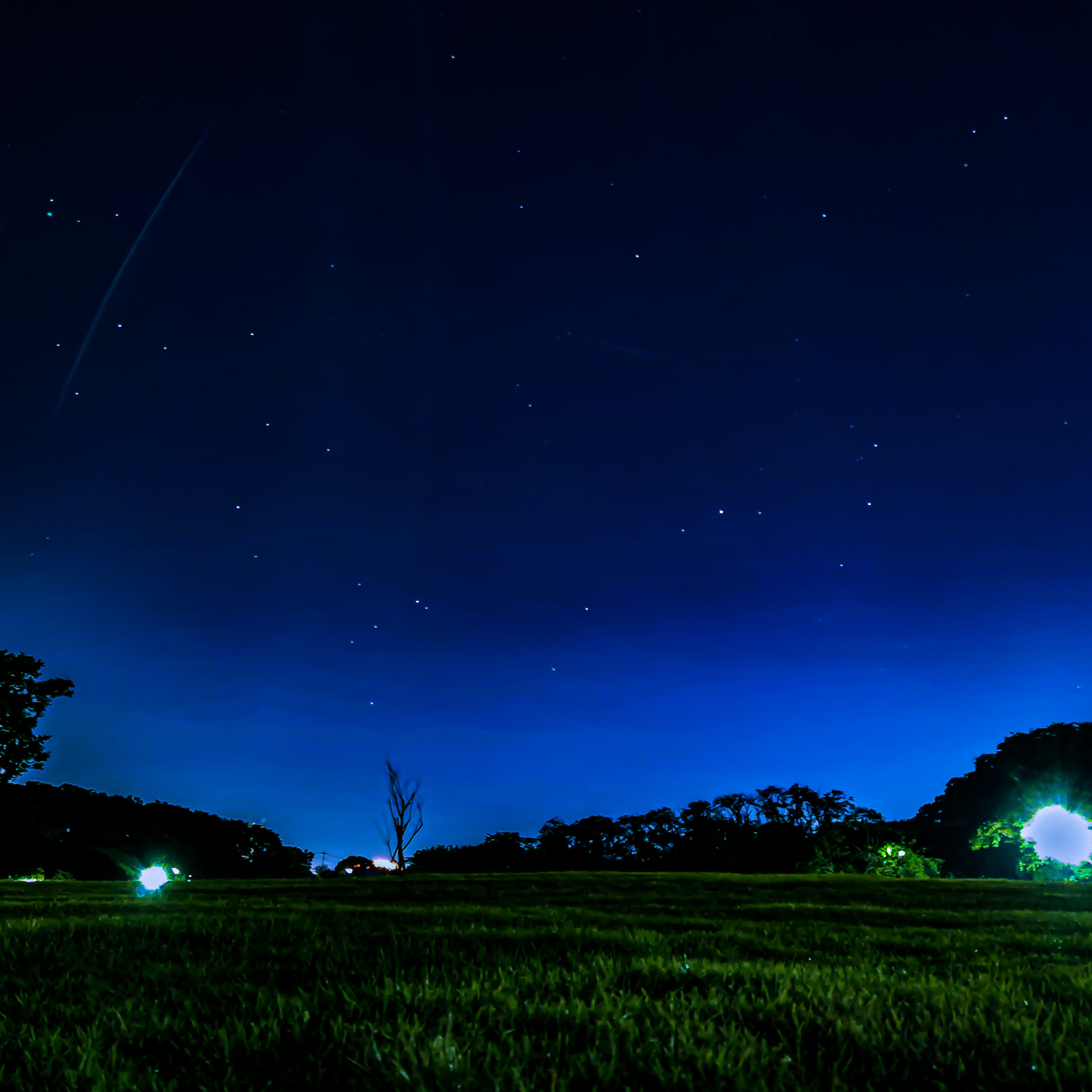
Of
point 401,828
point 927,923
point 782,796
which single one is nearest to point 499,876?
point 927,923

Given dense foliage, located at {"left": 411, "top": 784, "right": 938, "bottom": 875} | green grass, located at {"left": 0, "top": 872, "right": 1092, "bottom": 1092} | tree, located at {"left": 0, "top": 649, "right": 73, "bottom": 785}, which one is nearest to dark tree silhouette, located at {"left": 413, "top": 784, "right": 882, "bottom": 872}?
dense foliage, located at {"left": 411, "top": 784, "right": 938, "bottom": 875}

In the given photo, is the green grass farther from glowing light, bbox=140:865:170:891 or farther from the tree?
the tree

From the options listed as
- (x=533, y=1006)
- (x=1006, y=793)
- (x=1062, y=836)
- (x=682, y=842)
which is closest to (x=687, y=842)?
(x=682, y=842)

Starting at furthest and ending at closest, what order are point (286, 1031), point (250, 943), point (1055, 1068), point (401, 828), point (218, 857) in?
point (218, 857), point (401, 828), point (250, 943), point (286, 1031), point (1055, 1068)

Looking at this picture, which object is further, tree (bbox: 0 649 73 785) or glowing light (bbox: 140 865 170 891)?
tree (bbox: 0 649 73 785)

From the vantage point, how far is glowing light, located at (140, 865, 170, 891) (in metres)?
13.2

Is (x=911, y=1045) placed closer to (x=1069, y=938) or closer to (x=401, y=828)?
(x=1069, y=938)

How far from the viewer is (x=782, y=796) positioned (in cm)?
6600

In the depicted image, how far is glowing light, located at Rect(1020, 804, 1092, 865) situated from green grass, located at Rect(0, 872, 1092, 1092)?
17.4m

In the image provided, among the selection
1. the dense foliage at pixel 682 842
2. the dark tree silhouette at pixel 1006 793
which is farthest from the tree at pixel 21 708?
the dark tree silhouette at pixel 1006 793

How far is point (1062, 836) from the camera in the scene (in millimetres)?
22234

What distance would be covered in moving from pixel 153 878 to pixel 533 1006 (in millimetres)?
12605

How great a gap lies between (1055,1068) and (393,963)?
3.68m

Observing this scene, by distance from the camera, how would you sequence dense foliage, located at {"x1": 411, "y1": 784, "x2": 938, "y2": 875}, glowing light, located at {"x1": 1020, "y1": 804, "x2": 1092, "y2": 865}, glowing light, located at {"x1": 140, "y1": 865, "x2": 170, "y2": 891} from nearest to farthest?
glowing light, located at {"x1": 140, "y1": 865, "x2": 170, "y2": 891} < glowing light, located at {"x1": 1020, "y1": 804, "x2": 1092, "y2": 865} < dense foliage, located at {"x1": 411, "y1": 784, "x2": 938, "y2": 875}
